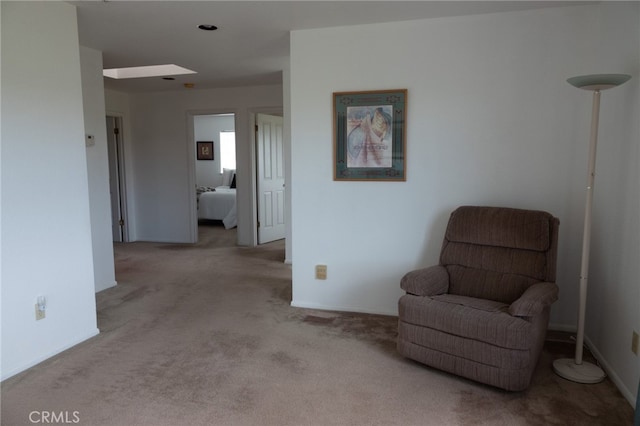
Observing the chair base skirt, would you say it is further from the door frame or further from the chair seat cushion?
the door frame

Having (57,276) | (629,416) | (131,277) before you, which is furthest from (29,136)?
(629,416)

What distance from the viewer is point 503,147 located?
3197mm

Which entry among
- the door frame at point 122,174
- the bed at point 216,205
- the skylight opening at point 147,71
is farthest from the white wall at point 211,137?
the skylight opening at point 147,71

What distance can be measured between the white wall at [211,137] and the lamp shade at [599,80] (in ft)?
26.7

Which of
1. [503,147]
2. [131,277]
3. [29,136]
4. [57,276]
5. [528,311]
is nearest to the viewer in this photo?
[528,311]

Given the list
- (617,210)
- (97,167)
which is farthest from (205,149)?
(617,210)

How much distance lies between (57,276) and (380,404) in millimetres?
2167

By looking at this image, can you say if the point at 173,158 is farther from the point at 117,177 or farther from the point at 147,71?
the point at 147,71

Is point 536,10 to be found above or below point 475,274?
above

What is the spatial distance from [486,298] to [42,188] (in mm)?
2852

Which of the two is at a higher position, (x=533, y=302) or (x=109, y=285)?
(x=533, y=302)

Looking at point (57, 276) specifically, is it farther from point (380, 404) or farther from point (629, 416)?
point (629, 416)

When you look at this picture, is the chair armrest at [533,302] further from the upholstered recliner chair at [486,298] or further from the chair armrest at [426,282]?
the chair armrest at [426,282]

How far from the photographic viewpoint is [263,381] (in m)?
2.50
